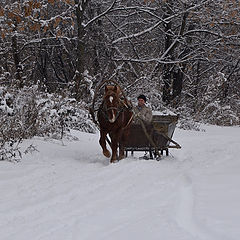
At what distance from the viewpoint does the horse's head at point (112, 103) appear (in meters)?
7.78

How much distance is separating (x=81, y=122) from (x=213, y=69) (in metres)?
13.9

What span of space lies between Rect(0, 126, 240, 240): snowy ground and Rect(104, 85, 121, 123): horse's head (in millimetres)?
975

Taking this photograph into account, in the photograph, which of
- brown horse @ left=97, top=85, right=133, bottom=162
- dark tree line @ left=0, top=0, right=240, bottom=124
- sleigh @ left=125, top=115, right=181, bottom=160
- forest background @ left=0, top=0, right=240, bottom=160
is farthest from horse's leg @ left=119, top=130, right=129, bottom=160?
dark tree line @ left=0, top=0, right=240, bottom=124

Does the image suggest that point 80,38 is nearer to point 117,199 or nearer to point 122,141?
point 122,141

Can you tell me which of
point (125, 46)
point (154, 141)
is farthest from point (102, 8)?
point (154, 141)

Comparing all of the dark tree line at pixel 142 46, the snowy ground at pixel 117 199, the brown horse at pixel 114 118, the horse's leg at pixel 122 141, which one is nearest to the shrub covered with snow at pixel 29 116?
the snowy ground at pixel 117 199

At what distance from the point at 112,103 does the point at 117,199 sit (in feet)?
9.77

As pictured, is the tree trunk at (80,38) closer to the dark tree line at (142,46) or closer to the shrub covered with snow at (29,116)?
the dark tree line at (142,46)

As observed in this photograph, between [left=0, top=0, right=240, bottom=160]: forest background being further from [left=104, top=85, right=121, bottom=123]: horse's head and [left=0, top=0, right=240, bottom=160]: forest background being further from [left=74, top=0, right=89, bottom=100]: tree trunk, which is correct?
[left=104, top=85, right=121, bottom=123]: horse's head

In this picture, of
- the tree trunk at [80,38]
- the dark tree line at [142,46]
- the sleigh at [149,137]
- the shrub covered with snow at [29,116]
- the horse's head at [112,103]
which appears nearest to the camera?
the horse's head at [112,103]

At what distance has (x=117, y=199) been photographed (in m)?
5.15

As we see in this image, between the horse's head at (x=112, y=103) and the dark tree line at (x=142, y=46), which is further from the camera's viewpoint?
the dark tree line at (x=142, y=46)

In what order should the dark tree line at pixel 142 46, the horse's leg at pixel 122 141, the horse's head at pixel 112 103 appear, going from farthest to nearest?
1. the dark tree line at pixel 142 46
2. the horse's leg at pixel 122 141
3. the horse's head at pixel 112 103

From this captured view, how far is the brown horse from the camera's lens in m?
7.82
